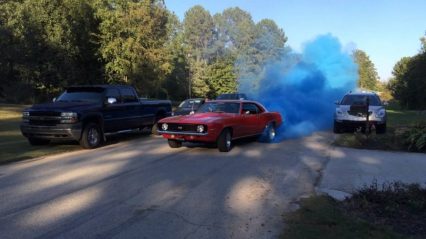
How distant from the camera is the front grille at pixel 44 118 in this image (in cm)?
1452

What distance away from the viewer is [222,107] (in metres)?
15.1

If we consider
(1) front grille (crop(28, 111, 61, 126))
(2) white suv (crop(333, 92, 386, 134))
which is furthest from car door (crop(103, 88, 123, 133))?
(2) white suv (crop(333, 92, 386, 134))

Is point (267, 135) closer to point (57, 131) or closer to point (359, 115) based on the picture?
point (359, 115)

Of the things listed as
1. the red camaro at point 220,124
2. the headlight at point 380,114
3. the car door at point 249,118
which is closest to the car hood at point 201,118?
the red camaro at point 220,124

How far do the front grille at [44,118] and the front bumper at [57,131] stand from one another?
0.39 feet

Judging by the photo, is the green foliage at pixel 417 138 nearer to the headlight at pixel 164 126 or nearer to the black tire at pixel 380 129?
the black tire at pixel 380 129

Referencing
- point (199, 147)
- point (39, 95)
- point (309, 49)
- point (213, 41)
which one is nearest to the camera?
point (199, 147)

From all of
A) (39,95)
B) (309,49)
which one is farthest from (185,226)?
(39,95)

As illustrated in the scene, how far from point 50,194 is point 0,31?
2723 cm

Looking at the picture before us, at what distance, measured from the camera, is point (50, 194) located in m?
8.24

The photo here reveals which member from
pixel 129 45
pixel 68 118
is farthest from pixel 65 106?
pixel 129 45

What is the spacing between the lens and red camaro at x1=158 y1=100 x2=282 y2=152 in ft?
43.7

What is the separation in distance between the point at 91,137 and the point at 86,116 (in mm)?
668

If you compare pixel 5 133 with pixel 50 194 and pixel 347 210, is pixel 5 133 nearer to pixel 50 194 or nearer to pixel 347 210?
pixel 50 194
